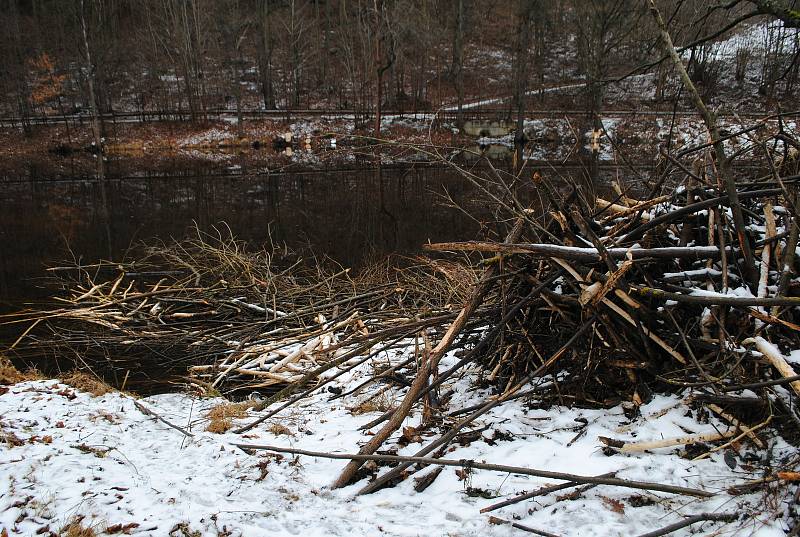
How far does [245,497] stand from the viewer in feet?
10.7

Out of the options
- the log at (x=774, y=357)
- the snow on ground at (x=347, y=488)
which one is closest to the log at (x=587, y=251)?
the log at (x=774, y=357)

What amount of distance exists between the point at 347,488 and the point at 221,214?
1425 cm

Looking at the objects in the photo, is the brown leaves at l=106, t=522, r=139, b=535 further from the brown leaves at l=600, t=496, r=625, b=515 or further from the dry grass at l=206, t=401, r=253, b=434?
the brown leaves at l=600, t=496, r=625, b=515

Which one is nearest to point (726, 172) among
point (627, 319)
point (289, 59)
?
point (627, 319)

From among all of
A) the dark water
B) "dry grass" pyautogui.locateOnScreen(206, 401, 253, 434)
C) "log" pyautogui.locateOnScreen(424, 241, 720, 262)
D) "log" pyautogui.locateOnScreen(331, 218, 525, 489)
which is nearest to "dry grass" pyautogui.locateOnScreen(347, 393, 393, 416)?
"log" pyautogui.locateOnScreen(331, 218, 525, 489)

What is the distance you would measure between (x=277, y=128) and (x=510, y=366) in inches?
1372

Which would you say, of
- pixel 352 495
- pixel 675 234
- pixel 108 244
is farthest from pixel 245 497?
pixel 108 244

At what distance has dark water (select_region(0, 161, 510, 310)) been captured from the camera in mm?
12031

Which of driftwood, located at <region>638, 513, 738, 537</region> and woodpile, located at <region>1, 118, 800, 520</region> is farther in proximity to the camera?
woodpile, located at <region>1, 118, 800, 520</region>

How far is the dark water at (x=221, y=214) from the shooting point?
39.5ft

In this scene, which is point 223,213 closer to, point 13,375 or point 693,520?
point 13,375

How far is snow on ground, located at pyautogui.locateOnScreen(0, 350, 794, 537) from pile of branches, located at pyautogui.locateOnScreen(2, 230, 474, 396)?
1.88 metres

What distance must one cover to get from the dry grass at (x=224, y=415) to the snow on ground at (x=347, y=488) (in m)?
0.20

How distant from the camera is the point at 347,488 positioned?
3277 mm
